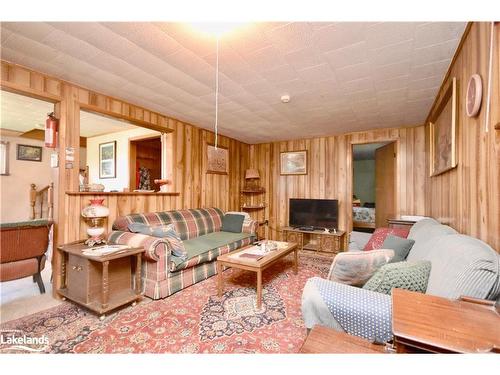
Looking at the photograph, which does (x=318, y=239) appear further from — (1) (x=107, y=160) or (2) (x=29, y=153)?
(2) (x=29, y=153)

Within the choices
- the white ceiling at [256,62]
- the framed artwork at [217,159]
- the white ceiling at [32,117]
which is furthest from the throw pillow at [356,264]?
the white ceiling at [32,117]

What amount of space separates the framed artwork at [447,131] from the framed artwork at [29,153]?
271 inches

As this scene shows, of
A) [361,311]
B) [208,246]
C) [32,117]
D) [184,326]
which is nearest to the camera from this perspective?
[361,311]

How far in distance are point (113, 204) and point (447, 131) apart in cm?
384

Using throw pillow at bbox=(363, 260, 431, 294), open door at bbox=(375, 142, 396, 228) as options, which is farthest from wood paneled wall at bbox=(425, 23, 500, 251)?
open door at bbox=(375, 142, 396, 228)

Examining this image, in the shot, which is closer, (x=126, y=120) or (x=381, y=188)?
(x=126, y=120)

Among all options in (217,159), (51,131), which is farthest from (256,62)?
(217,159)

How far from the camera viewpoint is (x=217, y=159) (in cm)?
463

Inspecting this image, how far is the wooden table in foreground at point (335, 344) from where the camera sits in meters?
0.92

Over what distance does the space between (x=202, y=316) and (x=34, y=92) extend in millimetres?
2705

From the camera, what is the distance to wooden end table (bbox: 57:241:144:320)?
6.57 ft

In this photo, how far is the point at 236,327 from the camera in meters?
1.85
